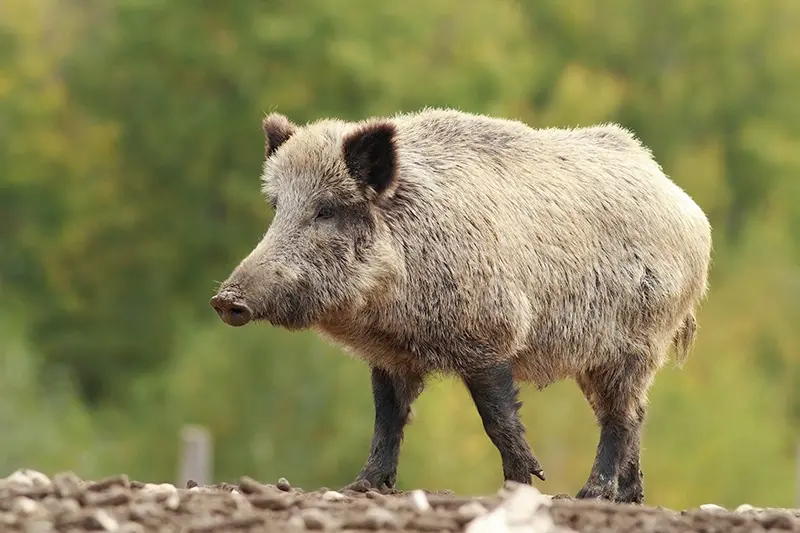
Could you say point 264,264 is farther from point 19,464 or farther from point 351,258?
point 19,464

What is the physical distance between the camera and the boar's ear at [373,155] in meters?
9.61

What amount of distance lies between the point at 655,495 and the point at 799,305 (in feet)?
41.3

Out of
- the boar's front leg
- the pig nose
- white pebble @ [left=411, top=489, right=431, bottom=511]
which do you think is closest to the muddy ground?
white pebble @ [left=411, top=489, right=431, bottom=511]

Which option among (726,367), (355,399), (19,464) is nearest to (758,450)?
(726,367)

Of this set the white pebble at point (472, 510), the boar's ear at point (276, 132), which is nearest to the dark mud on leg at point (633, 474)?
the boar's ear at point (276, 132)

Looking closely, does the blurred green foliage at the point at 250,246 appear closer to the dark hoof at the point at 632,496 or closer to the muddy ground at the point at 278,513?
the dark hoof at the point at 632,496

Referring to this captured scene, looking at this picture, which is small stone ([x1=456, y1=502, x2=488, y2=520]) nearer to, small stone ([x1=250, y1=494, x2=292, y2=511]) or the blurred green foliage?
small stone ([x1=250, y1=494, x2=292, y2=511])

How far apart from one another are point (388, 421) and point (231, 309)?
5.25 ft

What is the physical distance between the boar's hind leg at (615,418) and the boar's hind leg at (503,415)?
821mm

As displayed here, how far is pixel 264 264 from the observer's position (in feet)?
30.2

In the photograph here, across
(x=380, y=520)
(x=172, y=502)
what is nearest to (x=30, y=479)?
(x=172, y=502)

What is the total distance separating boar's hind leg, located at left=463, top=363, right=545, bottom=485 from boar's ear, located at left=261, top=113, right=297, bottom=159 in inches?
74.6

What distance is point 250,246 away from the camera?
35.8m

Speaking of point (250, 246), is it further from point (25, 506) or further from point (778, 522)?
point (25, 506)
